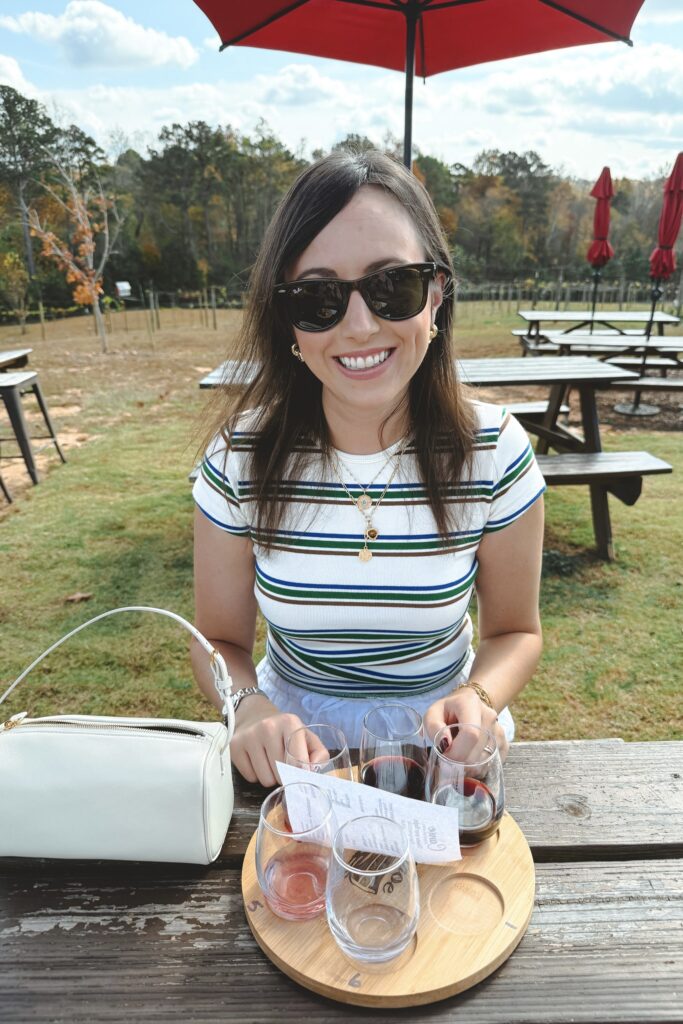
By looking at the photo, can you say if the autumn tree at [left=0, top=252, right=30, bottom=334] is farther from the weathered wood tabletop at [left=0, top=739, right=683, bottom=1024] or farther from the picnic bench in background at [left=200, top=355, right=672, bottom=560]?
the weathered wood tabletop at [left=0, top=739, right=683, bottom=1024]

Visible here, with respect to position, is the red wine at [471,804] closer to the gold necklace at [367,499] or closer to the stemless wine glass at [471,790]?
the stemless wine glass at [471,790]

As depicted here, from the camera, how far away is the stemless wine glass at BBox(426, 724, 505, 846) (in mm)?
976

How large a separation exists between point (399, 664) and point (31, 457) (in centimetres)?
556

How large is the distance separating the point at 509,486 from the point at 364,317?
0.50 metres

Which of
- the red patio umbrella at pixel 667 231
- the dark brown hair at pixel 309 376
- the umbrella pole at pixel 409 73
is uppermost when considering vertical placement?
the umbrella pole at pixel 409 73

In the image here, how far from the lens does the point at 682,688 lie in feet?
10.4

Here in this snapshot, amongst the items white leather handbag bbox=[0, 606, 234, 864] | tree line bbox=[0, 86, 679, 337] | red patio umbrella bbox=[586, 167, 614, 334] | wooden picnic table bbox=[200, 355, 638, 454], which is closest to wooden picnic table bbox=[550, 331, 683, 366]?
red patio umbrella bbox=[586, 167, 614, 334]

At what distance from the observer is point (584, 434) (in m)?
4.93

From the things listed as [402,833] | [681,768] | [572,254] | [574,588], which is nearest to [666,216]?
[574,588]

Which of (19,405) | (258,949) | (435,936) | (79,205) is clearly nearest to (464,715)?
(435,936)

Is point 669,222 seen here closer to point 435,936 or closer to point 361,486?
point 361,486

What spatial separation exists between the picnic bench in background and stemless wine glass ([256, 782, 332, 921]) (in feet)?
8.57

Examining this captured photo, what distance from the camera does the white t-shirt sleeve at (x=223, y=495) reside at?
157 cm

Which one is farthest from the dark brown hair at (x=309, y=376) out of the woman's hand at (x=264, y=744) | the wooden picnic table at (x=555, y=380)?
the wooden picnic table at (x=555, y=380)
